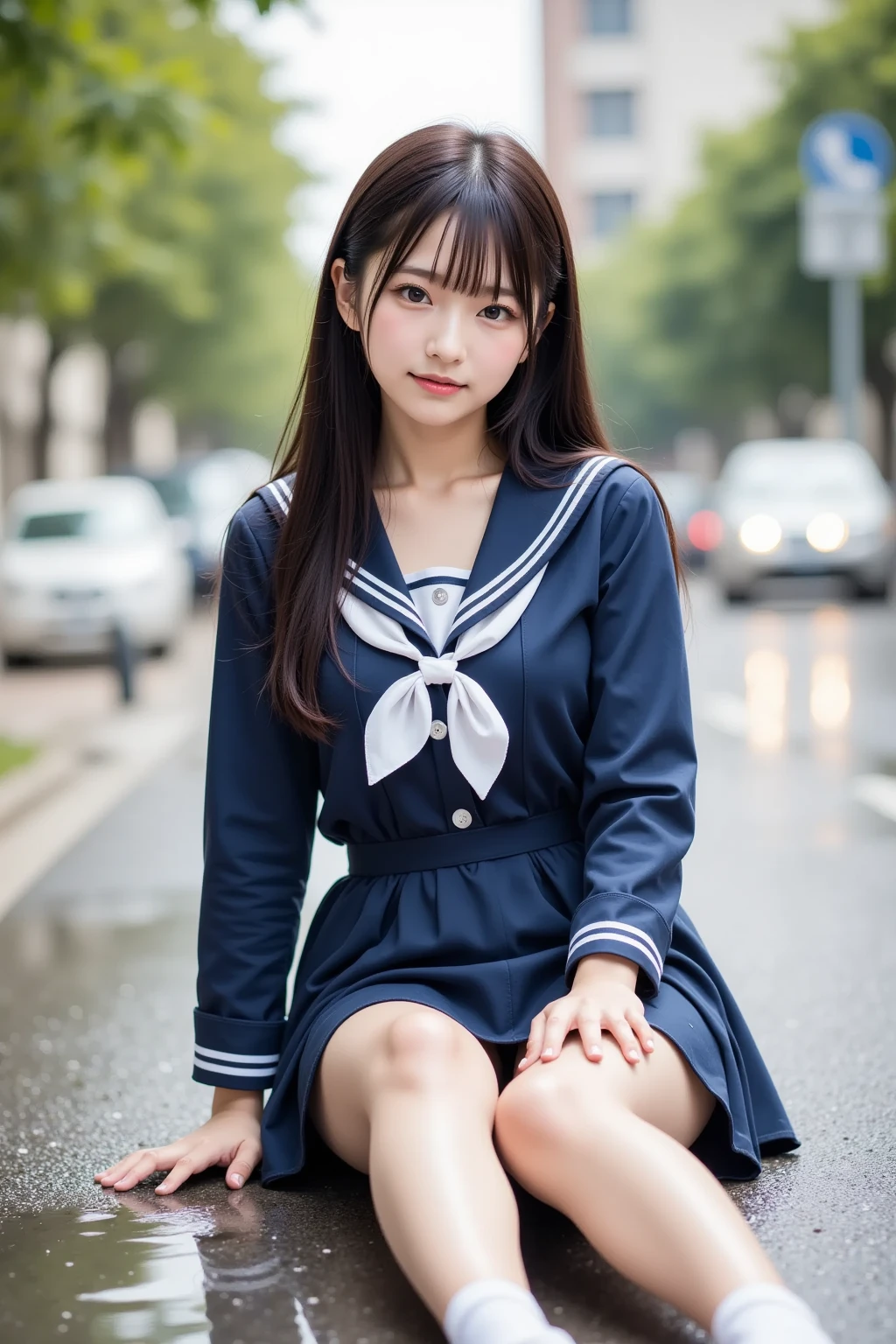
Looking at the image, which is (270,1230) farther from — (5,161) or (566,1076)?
(5,161)

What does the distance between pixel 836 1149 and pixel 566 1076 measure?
1033 mm

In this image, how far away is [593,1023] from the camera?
280 centimetres

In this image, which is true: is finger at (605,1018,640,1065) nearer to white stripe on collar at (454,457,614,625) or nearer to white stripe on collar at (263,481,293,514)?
white stripe on collar at (454,457,614,625)

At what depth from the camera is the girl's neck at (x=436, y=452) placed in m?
3.29

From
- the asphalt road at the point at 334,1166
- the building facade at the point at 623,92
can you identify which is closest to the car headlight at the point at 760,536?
the asphalt road at the point at 334,1166

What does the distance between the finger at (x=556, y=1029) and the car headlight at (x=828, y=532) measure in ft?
57.2

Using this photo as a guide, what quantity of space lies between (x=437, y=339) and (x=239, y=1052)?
1.19 m

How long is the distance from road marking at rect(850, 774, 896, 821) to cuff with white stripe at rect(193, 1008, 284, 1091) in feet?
16.3

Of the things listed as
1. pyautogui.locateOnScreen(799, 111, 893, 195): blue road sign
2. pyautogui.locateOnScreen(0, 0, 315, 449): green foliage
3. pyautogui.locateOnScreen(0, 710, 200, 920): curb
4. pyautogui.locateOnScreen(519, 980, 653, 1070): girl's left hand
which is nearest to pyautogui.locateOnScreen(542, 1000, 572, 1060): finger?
pyautogui.locateOnScreen(519, 980, 653, 1070): girl's left hand

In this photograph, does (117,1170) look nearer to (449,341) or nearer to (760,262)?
(449,341)

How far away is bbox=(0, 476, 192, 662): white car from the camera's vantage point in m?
17.2

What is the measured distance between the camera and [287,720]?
316 centimetres

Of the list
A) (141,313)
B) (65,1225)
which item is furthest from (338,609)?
(141,313)

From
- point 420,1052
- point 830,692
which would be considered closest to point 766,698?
point 830,692
